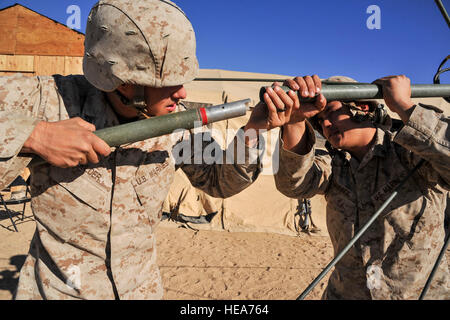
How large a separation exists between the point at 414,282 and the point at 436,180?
719 millimetres

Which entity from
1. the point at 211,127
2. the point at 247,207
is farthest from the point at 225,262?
the point at 211,127

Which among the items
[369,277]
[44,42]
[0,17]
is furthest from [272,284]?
[0,17]

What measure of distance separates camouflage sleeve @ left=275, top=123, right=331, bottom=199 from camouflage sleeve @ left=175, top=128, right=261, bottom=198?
27 cm

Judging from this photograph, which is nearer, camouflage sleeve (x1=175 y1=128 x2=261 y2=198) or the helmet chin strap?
the helmet chin strap

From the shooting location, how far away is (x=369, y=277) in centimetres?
210

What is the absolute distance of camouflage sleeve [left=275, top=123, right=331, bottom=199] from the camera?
82.8 inches

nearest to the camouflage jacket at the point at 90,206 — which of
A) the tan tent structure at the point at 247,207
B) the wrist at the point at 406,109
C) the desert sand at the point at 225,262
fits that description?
the wrist at the point at 406,109

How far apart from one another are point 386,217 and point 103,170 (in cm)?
195

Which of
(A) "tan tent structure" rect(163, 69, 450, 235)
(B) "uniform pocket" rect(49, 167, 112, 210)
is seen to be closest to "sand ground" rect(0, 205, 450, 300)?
(A) "tan tent structure" rect(163, 69, 450, 235)

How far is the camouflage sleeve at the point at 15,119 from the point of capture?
1355mm

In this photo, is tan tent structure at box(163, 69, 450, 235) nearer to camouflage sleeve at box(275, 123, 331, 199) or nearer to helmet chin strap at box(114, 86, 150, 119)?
camouflage sleeve at box(275, 123, 331, 199)

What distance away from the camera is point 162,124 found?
4.74 feet

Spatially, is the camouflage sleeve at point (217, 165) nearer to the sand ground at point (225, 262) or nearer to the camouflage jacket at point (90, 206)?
the camouflage jacket at point (90, 206)

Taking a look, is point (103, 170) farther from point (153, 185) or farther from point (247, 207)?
point (247, 207)
